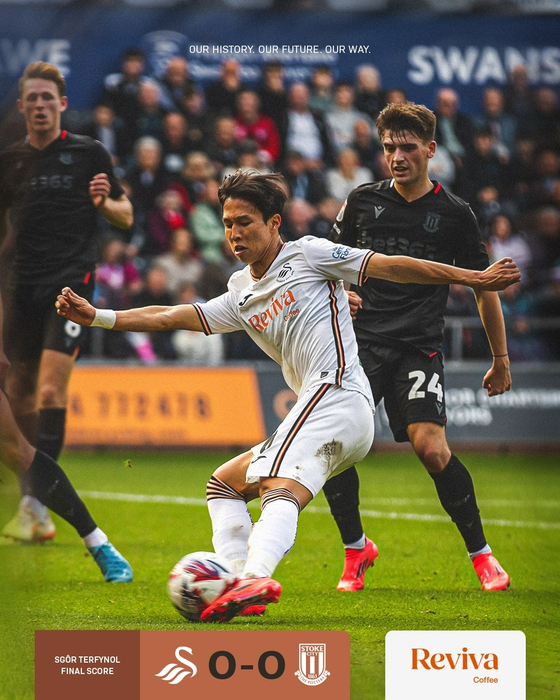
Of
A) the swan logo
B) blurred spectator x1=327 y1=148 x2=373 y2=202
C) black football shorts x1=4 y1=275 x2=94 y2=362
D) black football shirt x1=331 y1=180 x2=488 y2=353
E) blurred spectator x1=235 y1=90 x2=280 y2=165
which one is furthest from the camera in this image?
blurred spectator x1=327 y1=148 x2=373 y2=202

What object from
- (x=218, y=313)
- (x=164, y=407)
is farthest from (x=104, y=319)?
(x=164, y=407)

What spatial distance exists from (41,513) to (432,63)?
113 inches

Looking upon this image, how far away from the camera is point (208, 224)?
17.5ft

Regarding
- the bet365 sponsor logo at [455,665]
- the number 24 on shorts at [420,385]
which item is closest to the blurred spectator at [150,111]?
the number 24 on shorts at [420,385]

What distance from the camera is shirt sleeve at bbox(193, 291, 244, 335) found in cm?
364

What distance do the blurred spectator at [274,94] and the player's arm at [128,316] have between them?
2.92 ft

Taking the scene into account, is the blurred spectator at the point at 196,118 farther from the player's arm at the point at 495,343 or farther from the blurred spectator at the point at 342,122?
the player's arm at the point at 495,343

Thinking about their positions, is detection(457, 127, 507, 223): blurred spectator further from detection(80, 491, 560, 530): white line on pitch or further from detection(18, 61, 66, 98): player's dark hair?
detection(80, 491, 560, 530): white line on pitch

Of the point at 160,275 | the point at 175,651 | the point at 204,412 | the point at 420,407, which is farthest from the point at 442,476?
the point at 204,412

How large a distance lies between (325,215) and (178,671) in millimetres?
2568

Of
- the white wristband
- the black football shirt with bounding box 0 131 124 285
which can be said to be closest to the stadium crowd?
the black football shirt with bounding box 0 131 124 285

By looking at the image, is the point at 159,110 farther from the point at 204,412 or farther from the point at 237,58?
the point at 204,412

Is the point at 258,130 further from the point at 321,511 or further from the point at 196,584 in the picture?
the point at 321,511

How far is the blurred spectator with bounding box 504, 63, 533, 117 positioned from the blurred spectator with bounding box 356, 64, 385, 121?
0.48 meters
